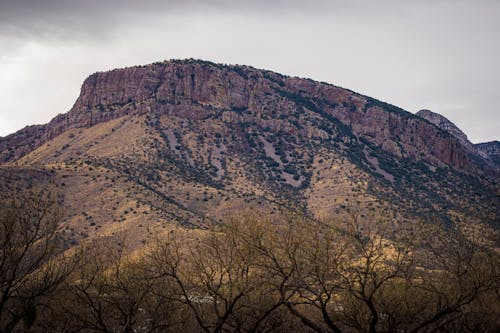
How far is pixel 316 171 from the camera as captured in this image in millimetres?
113938

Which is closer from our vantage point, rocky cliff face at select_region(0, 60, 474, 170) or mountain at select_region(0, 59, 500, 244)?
mountain at select_region(0, 59, 500, 244)

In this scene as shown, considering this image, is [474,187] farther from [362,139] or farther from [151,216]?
[151,216]

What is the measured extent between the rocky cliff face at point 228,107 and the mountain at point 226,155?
0.51 meters

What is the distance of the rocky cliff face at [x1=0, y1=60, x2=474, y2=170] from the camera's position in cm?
13950

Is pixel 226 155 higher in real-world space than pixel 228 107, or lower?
lower

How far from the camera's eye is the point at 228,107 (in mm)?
148000

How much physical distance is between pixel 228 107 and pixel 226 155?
33.4 meters

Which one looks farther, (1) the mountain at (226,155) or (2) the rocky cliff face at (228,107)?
(2) the rocky cliff face at (228,107)

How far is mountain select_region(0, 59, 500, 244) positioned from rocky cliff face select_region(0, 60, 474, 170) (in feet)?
1.66

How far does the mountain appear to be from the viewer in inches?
3066

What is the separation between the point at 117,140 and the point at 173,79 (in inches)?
1756

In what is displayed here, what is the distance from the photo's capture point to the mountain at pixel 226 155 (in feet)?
255

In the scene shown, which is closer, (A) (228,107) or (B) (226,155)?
(B) (226,155)

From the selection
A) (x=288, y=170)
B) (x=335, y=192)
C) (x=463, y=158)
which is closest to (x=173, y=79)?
(x=288, y=170)
